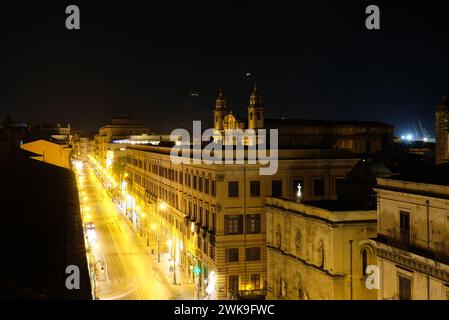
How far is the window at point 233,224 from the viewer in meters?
46.4

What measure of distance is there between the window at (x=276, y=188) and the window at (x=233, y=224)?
3.71 metres

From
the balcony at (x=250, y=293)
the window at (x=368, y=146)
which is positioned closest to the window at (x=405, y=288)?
the balcony at (x=250, y=293)

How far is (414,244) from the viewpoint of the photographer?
2586 centimetres

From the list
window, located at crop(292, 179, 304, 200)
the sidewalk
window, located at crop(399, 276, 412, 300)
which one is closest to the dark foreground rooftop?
window, located at crop(399, 276, 412, 300)

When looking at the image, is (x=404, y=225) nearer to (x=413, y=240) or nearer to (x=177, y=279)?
(x=413, y=240)

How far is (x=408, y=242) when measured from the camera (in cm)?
2623

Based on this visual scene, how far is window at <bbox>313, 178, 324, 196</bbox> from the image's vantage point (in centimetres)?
4956

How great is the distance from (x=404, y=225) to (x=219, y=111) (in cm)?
8586

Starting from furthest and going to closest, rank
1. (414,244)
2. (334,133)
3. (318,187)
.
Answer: (334,133) → (318,187) → (414,244)

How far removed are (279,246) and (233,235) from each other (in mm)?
6778

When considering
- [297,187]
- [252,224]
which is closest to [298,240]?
[252,224]

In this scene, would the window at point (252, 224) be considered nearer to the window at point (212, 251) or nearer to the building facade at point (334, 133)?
the window at point (212, 251)

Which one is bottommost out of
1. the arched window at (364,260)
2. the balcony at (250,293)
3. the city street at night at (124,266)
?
the city street at night at (124,266)
